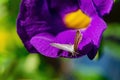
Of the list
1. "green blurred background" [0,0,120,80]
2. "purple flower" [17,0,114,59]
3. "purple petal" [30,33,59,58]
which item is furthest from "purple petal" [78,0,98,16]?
"green blurred background" [0,0,120,80]

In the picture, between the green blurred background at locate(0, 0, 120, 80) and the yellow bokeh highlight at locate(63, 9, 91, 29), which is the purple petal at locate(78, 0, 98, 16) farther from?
the green blurred background at locate(0, 0, 120, 80)

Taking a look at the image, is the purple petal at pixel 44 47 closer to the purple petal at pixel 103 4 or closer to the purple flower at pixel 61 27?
the purple flower at pixel 61 27

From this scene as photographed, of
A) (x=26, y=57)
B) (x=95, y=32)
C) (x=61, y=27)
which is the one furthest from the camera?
(x=26, y=57)

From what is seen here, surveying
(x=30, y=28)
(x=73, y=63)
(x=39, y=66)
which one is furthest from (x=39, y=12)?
(x=73, y=63)

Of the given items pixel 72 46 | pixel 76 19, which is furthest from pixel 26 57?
pixel 72 46

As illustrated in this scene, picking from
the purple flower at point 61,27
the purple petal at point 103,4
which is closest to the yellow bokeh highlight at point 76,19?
the purple flower at point 61,27

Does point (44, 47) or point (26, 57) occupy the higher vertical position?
point (44, 47)

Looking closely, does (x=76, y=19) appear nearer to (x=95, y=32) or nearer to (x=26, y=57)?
(x=95, y=32)
